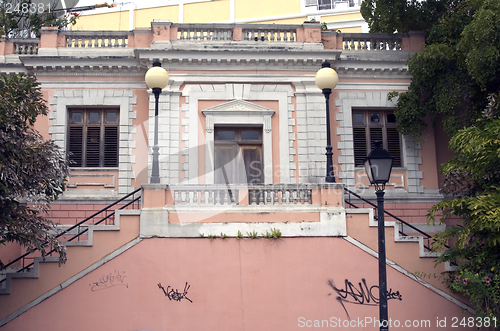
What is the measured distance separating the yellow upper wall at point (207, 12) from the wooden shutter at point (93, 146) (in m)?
20.1

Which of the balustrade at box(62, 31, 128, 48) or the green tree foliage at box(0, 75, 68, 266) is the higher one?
the balustrade at box(62, 31, 128, 48)

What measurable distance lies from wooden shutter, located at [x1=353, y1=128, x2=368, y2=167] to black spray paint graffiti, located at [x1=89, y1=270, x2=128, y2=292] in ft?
29.7

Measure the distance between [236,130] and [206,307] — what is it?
700 centimetres

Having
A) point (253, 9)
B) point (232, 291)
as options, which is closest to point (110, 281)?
point (232, 291)

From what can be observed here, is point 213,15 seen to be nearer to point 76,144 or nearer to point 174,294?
point 76,144

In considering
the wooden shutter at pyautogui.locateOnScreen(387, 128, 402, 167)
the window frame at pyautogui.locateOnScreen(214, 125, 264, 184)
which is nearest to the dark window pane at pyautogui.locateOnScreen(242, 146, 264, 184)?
the window frame at pyautogui.locateOnScreen(214, 125, 264, 184)

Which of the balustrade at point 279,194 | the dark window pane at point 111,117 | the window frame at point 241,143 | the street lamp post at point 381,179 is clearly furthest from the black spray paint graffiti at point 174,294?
the dark window pane at point 111,117

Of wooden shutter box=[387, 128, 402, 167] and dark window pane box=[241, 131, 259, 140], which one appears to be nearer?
dark window pane box=[241, 131, 259, 140]

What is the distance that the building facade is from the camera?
1203cm

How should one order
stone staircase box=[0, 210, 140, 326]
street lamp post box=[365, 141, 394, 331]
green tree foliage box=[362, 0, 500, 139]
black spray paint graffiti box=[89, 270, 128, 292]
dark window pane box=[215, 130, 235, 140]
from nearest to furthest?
1. street lamp post box=[365, 141, 394, 331]
2. stone staircase box=[0, 210, 140, 326]
3. black spray paint graffiti box=[89, 270, 128, 292]
4. green tree foliage box=[362, 0, 500, 139]
5. dark window pane box=[215, 130, 235, 140]

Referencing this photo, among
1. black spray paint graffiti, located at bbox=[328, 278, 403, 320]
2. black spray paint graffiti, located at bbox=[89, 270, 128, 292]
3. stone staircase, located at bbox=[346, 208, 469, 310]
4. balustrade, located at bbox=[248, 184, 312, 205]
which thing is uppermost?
balustrade, located at bbox=[248, 184, 312, 205]

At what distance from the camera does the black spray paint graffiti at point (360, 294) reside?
11.9 meters

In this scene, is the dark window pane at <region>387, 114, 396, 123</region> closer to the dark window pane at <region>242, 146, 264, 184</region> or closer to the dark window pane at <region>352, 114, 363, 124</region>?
the dark window pane at <region>352, 114, 363, 124</region>

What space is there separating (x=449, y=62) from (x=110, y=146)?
1135 centimetres
